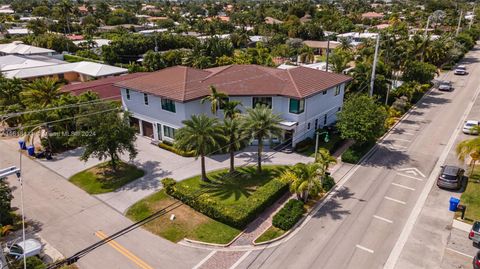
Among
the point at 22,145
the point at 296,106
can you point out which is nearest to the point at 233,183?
the point at 296,106

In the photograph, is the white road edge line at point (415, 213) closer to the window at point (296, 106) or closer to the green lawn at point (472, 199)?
the green lawn at point (472, 199)

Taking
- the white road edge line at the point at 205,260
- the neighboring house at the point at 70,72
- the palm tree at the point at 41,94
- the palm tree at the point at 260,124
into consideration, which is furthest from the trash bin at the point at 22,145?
the white road edge line at the point at 205,260

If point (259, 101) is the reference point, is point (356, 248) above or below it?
below

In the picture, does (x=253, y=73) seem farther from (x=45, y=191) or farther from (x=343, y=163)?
(x=45, y=191)

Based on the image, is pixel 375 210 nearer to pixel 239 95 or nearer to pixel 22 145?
pixel 239 95

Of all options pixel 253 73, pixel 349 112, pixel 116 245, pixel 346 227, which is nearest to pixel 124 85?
pixel 253 73
